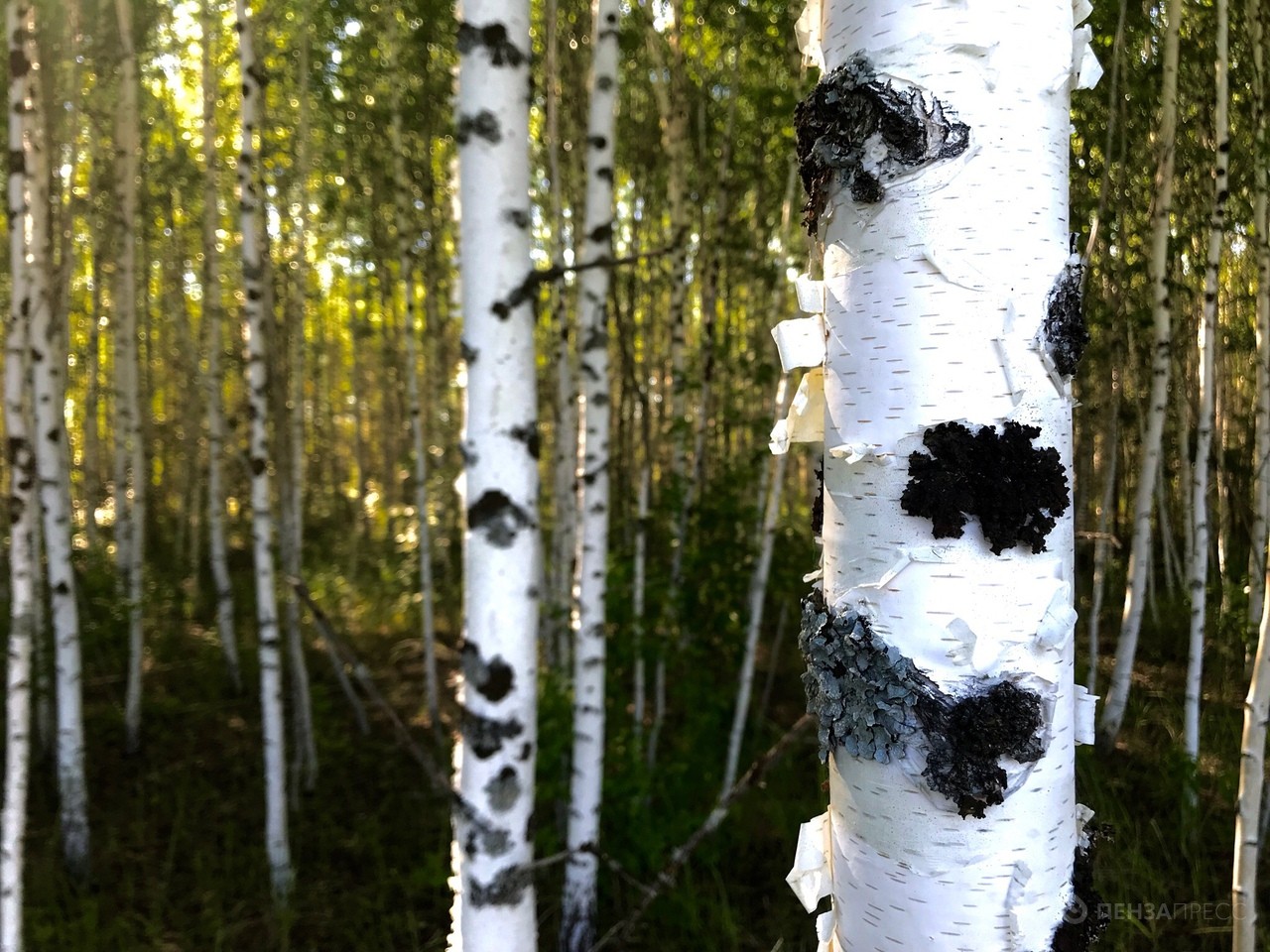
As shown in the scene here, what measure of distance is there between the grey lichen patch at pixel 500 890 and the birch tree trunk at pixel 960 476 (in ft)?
2.86

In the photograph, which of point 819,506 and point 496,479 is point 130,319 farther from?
point 819,506

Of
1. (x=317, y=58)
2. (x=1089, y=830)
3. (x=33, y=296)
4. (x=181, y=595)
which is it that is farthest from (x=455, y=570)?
(x=1089, y=830)

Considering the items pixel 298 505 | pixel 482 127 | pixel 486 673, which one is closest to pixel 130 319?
pixel 298 505

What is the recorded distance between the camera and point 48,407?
3629 millimetres

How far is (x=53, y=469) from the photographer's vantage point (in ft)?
12.0

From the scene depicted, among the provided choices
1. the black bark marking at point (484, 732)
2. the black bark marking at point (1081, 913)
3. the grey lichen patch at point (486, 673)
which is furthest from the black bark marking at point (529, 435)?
the black bark marking at point (1081, 913)

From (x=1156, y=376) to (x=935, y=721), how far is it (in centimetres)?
342

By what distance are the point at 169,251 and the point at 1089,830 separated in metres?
9.15

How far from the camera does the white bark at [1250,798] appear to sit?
187 centimetres

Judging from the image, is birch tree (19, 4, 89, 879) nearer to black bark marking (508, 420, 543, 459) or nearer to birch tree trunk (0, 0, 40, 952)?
birch tree trunk (0, 0, 40, 952)

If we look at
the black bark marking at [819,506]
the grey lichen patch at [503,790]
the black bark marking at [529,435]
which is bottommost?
the grey lichen patch at [503,790]

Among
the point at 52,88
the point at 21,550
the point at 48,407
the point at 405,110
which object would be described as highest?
the point at 405,110

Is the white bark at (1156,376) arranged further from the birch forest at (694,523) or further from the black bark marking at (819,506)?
the black bark marking at (819,506)

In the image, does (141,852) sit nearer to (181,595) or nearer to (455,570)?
(181,595)
